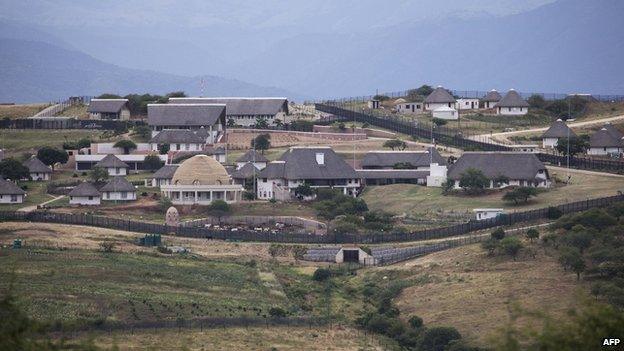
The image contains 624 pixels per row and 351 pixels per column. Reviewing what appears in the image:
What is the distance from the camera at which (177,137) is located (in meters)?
124

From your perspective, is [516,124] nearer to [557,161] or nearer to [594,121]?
[594,121]

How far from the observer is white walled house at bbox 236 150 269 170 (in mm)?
114169

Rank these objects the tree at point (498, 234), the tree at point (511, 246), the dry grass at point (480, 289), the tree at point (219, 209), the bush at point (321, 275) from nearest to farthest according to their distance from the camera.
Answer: the dry grass at point (480, 289) → the tree at point (511, 246) → the bush at point (321, 275) → the tree at point (498, 234) → the tree at point (219, 209)

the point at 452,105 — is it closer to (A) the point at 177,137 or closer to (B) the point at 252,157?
(A) the point at 177,137

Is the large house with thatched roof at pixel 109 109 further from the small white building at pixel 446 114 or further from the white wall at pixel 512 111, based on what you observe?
the white wall at pixel 512 111

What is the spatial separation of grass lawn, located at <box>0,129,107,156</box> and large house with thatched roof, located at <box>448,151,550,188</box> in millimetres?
32521

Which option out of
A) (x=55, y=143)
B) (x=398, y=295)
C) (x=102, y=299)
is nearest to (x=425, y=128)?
(x=55, y=143)

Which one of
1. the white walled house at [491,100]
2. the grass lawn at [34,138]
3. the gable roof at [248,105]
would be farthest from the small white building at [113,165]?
the white walled house at [491,100]

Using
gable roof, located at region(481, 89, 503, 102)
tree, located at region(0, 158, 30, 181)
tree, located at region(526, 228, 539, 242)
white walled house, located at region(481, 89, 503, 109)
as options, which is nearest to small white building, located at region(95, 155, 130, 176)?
tree, located at region(0, 158, 30, 181)

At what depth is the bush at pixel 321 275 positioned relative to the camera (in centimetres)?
8425

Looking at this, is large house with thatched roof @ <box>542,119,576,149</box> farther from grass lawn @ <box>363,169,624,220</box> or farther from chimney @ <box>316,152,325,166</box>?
chimney @ <box>316,152,325,166</box>

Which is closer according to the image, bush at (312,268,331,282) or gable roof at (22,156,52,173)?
bush at (312,268,331,282)

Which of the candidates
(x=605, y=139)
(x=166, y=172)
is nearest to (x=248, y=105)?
(x=166, y=172)

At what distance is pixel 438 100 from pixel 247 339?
7915cm
